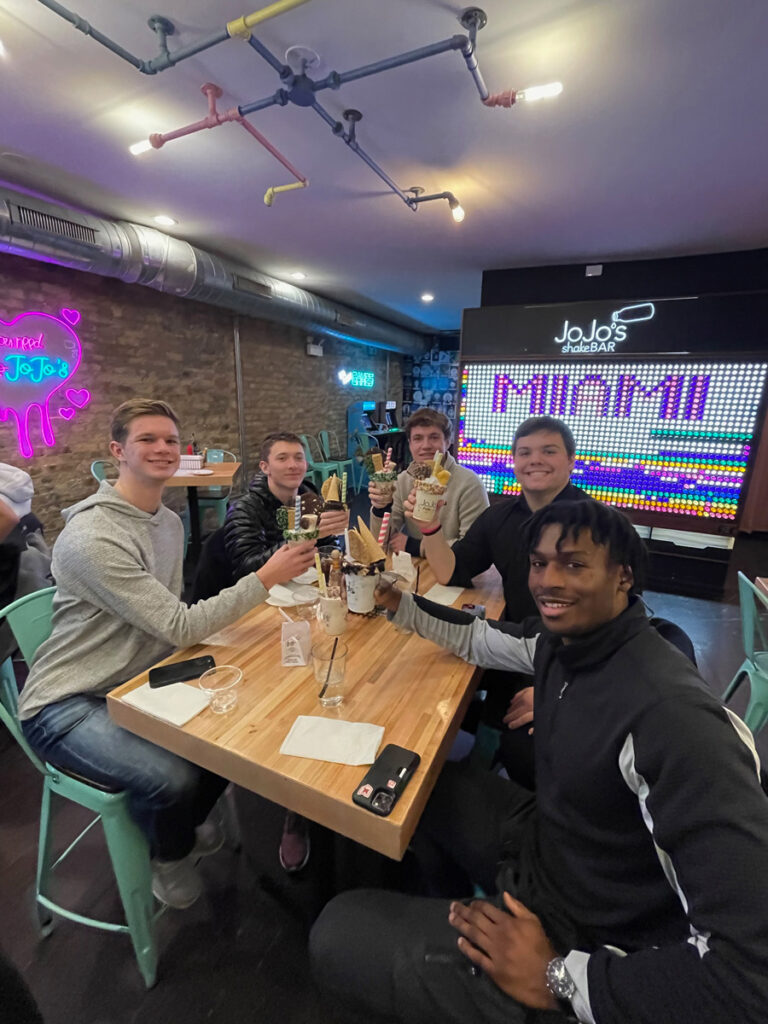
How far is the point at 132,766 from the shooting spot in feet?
4.01

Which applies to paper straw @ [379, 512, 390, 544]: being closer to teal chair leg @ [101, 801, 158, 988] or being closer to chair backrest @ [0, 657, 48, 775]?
teal chair leg @ [101, 801, 158, 988]

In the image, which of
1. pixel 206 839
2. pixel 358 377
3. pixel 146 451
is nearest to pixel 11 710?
pixel 206 839

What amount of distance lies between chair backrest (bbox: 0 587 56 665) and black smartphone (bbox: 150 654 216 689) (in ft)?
1.56

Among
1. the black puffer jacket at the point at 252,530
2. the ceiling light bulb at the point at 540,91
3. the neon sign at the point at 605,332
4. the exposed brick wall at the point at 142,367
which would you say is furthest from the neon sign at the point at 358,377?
the ceiling light bulb at the point at 540,91

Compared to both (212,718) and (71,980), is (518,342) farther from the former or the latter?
(71,980)

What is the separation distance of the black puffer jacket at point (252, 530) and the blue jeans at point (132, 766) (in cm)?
74

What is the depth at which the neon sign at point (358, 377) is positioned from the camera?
8914mm

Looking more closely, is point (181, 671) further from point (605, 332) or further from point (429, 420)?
point (605, 332)

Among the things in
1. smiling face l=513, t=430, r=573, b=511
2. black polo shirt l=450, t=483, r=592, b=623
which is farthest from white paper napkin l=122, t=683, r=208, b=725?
smiling face l=513, t=430, r=573, b=511

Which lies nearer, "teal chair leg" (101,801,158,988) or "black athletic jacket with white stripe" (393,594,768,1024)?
"black athletic jacket with white stripe" (393,594,768,1024)

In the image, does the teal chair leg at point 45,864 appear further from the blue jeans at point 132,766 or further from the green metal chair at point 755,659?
the green metal chair at point 755,659

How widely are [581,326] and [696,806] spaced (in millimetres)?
3867

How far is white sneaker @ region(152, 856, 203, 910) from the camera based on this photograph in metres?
1.37

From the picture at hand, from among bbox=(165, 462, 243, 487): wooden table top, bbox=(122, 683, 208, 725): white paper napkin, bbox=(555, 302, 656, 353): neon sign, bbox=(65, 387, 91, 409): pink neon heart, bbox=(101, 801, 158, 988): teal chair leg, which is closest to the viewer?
bbox=(122, 683, 208, 725): white paper napkin
